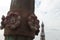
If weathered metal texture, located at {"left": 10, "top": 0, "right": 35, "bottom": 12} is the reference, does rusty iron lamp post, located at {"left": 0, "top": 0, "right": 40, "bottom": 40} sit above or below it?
below

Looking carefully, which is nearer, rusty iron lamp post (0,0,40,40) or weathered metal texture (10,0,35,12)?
rusty iron lamp post (0,0,40,40)

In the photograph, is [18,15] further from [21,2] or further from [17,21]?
[21,2]

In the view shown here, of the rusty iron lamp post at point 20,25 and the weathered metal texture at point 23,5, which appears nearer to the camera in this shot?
the rusty iron lamp post at point 20,25

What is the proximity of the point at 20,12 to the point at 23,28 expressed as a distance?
1.26 feet

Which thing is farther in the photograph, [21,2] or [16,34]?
[21,2]

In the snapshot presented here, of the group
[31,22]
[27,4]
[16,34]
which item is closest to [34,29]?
[31,22]

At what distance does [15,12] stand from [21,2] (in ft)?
1.04

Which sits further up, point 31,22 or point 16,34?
point 31,22

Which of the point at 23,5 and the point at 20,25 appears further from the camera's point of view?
the point at 23,5

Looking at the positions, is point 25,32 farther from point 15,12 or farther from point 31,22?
point 15,12

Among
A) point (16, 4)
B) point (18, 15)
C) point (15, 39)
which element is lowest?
point (15, 39)

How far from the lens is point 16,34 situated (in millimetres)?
3014

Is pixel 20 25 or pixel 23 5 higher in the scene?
pixel 23 5

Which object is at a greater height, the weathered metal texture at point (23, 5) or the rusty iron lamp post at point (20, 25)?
the weathered metal texture at point (23, 5)
